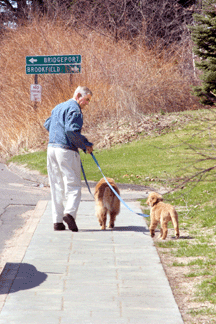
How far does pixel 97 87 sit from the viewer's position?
21391 mm

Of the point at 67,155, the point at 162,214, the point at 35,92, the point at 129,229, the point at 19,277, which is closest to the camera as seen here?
the point at 19,277

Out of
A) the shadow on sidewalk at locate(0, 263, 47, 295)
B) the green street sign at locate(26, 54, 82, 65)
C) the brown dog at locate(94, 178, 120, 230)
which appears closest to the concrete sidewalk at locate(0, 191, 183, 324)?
the shadow on sidewalk at locate(0, 263, 47, 295)

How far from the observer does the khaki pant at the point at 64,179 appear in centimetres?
657

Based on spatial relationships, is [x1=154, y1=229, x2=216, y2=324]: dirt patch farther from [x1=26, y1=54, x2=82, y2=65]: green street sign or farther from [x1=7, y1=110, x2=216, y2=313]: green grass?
[x1=26, y1=54, x2=82, y2=65]: green street sign

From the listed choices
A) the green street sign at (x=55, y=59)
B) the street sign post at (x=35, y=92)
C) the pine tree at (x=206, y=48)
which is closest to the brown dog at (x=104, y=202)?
the green street sign at (x=55, y=59)

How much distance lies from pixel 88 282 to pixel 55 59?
44.6 feet

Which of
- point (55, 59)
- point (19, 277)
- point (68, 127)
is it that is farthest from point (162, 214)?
point (55, 59)

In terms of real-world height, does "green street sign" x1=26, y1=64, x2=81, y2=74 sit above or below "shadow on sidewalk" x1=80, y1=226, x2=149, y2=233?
above

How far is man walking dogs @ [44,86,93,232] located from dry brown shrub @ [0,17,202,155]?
12.8 meters

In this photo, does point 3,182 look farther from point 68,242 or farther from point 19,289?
point 19,289

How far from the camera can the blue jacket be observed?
6.42 metres

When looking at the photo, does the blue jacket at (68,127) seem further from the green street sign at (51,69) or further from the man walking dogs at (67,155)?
the green street sign at (51,69)

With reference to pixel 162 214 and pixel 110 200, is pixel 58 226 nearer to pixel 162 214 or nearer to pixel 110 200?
pixel 110 200

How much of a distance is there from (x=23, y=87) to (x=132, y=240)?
699 inches
